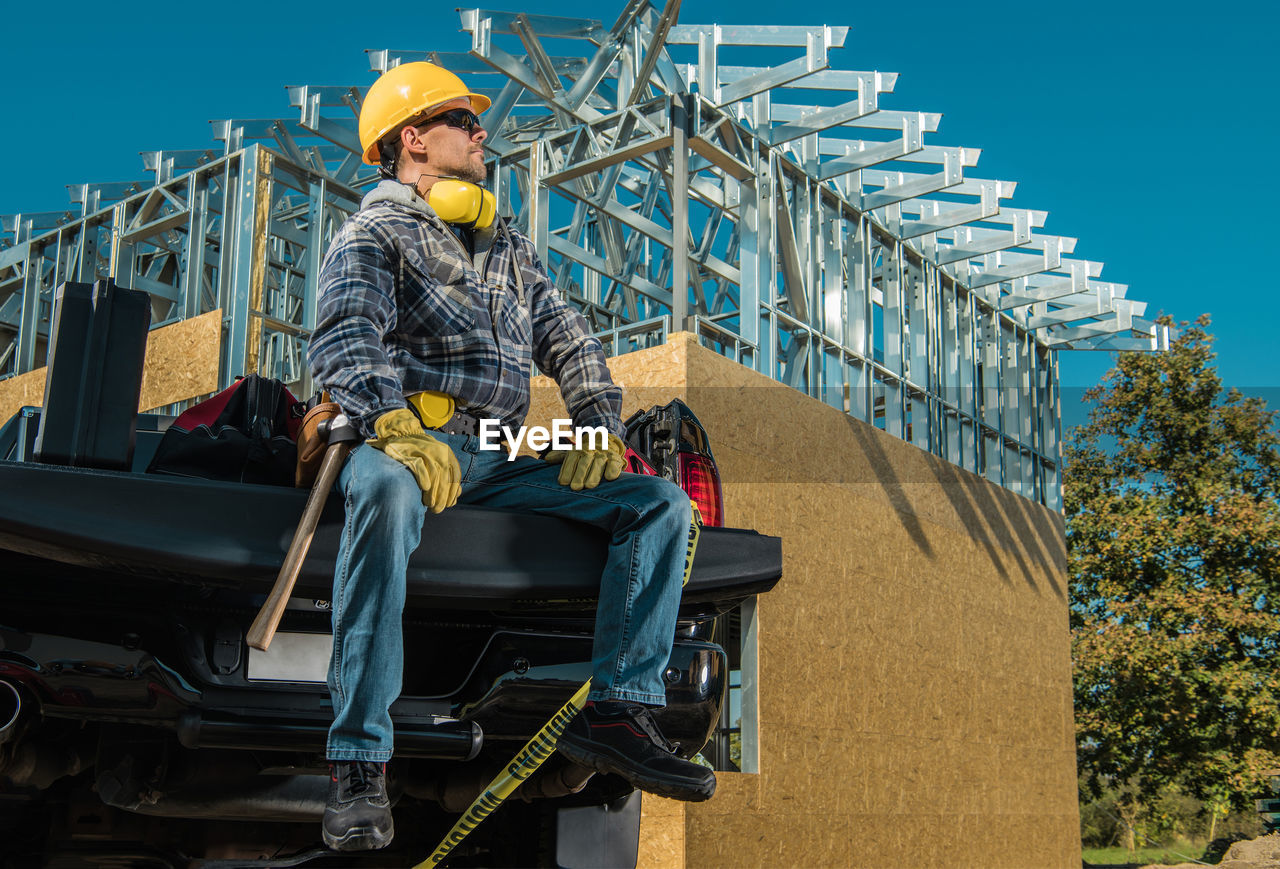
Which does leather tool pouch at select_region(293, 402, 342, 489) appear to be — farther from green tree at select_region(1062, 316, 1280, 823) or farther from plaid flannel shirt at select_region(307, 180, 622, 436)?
green tree at select_region(1062, 316, 1280, 823)

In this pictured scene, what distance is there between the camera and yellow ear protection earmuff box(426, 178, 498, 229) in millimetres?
2666

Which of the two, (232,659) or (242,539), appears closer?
(242,539)

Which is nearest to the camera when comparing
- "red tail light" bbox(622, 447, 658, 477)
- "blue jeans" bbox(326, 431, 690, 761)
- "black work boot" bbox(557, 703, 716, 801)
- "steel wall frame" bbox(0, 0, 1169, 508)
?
"blue jeans" bbox(326, 431, 690, 761)

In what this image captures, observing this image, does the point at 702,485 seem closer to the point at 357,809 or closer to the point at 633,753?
the point at 633,753

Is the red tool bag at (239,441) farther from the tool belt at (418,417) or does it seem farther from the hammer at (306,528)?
the hammer at (306,528)

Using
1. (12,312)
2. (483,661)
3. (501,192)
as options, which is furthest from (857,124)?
(12,312)

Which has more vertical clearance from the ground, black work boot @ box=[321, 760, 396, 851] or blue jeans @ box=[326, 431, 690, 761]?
blue jeans @ box=[326, 431, 690, 761]

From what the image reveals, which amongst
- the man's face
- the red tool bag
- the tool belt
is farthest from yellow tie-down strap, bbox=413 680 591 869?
the man's face

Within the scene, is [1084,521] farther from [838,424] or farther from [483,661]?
[483,661]

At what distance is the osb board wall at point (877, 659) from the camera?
8.45m

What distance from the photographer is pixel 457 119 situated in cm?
285

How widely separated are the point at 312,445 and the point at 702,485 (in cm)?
108

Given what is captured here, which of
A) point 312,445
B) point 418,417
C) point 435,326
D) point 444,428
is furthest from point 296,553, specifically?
point 435,326

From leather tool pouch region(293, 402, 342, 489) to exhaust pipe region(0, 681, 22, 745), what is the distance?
600mm
